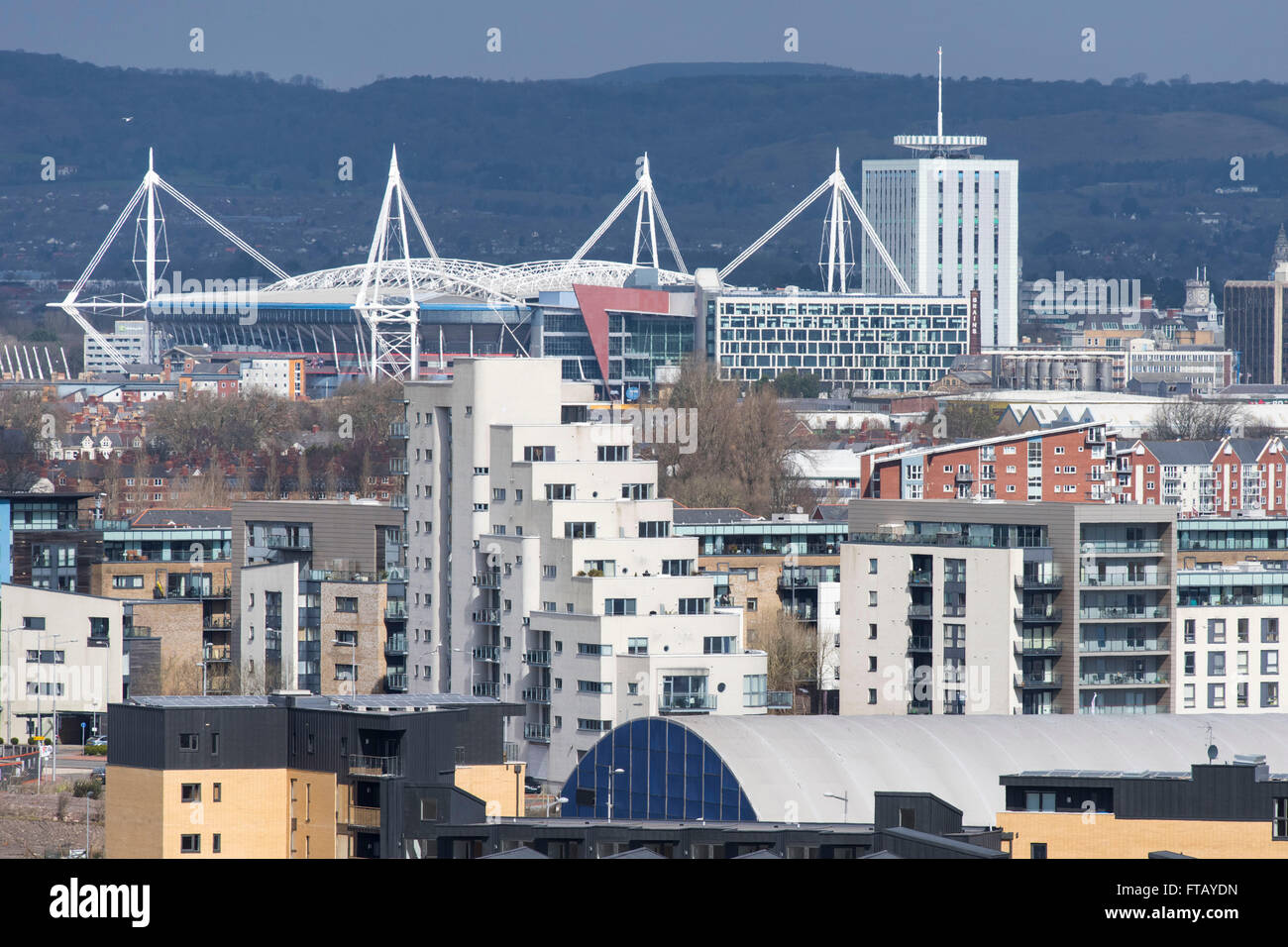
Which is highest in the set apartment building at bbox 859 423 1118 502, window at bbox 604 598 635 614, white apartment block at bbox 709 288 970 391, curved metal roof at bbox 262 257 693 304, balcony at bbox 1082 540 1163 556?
curved metal roof at bbox 262 257 693 304

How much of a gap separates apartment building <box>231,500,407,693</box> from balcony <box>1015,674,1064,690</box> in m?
6.81

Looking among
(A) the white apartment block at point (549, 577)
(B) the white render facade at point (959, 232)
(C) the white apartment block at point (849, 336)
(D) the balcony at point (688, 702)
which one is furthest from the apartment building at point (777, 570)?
(B) the white render facade at point (959, 232)

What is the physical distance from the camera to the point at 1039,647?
29891 millimetres

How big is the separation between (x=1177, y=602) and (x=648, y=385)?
6972cm

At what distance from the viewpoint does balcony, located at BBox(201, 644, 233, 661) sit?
112 feet

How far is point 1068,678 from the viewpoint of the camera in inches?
1171

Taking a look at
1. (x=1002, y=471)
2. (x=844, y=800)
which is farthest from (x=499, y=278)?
(x=844, y=800)

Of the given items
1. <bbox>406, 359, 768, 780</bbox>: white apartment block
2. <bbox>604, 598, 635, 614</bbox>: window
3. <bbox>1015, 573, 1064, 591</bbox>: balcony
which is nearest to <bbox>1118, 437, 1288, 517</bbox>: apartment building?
<bbox>1015, 573, 1064, 591</bbox>: balcony

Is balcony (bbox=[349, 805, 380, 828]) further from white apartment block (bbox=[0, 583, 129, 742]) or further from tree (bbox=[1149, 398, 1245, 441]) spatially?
tree (bbox=[1149, 398, 1245, 441])

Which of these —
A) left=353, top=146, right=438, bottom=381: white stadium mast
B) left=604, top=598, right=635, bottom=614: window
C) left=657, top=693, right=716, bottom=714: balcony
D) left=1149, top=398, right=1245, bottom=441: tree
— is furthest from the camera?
left=353, top=146, right=438, bottom=381: white stadium mast

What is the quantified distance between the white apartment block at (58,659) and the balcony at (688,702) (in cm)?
774

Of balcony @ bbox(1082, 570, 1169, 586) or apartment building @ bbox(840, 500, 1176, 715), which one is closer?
apartment building @ bbox(840, 500, 1176, 715)
